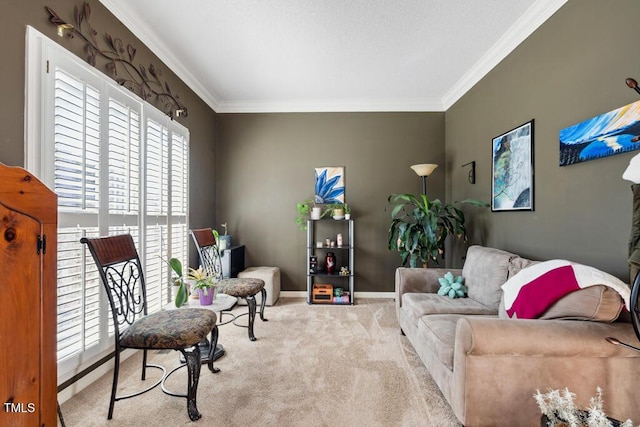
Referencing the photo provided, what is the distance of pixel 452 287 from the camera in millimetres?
2604

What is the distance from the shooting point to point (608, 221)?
1710 millimetres

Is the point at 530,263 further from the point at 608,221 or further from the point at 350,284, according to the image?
the point at 350,284

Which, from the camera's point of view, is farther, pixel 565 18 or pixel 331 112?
pixel 331 112

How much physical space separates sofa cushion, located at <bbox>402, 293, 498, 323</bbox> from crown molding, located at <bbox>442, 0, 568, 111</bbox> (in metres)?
2.32

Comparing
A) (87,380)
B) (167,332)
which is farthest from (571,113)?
(87,380)

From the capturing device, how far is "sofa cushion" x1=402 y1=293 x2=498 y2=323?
2.24 meters

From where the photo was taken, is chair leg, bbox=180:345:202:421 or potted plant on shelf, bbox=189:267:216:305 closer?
chair leg, bbox=180:345:202:421

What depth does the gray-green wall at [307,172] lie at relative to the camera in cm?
409

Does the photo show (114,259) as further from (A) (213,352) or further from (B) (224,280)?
(B) (224,280)

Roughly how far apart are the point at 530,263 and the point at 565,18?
1.77 m

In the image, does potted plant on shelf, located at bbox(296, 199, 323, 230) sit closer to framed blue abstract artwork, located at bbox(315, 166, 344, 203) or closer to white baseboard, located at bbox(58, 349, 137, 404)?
framed blue abstract artwork, located at bbox(315, 166, 344, 203)

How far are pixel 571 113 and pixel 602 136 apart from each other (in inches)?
13.7

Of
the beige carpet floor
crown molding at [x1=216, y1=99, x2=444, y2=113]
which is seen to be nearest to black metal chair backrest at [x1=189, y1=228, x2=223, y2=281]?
the beige carpet floor

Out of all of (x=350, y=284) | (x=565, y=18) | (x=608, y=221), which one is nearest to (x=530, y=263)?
(x=608, y=221)
